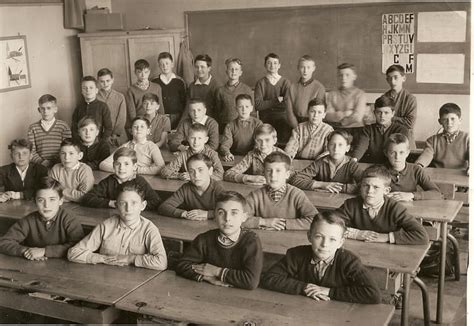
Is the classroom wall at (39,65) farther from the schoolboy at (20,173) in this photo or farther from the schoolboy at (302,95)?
the schoolboy at (302,95)

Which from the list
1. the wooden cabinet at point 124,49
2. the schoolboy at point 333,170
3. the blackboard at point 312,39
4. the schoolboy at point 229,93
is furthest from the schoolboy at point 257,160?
the wooden cabinet at point 124,49

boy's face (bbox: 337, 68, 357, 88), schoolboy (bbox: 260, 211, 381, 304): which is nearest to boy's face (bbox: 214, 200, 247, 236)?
schoolboy (bbox: 260, 211, 381, 304)

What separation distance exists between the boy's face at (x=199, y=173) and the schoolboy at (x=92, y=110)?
166 cm

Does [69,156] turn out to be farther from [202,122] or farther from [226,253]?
[226,253]

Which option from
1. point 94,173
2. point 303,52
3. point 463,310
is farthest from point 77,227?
point 303,52

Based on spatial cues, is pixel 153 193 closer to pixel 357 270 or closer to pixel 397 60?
pixel 357 270

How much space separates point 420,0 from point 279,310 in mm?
3110

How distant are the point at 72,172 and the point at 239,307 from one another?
1649 mm

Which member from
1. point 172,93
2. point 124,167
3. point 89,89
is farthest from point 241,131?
point 89,89

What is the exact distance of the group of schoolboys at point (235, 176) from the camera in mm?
1992

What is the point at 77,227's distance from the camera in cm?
244

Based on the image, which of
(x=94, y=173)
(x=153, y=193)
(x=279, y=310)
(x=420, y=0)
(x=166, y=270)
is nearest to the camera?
(x=279, y=310)

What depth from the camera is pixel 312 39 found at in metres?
4.60

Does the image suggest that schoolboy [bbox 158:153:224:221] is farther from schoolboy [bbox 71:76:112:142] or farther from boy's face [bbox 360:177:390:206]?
schoolboy [bbox 71:76:112:142]
